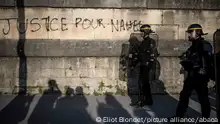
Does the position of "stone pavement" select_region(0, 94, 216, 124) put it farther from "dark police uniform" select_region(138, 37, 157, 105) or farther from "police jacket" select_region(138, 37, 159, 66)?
"police jacket" select_region(138, 37, 159, 66)

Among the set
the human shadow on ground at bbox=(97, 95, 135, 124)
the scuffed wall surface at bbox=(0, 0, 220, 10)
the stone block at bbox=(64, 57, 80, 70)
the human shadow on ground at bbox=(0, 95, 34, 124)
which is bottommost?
the human shadow on ground at bbox=(97, 95, 135, 124)

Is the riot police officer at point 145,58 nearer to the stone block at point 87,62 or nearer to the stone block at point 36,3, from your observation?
the stone block at point 87,62

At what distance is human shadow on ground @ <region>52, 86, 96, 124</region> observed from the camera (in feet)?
16.5

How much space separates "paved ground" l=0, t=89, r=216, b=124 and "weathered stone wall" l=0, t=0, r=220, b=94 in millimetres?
545

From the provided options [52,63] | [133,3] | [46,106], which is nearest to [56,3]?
[52,63]

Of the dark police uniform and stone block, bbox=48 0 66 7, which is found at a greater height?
stone block, bbox=48 0 66 7

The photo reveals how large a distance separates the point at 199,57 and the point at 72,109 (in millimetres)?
3165

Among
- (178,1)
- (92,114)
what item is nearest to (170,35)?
(178,1)

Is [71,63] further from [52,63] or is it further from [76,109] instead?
[76,109]

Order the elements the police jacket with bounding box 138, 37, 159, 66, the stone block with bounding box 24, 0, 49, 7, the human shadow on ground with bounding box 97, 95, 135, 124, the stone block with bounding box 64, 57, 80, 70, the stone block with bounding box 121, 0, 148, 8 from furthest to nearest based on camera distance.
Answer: the stone block with bounding box 121, 0, 148, 8, the stone block with bounding box 64, 57, 80, 70, the stone block with bounding box 24, 0, 49, 7, the police jacket with bounding box 138, 37, 159, 66, the human shadow on ground with bounding box 97, 95, 135, 124

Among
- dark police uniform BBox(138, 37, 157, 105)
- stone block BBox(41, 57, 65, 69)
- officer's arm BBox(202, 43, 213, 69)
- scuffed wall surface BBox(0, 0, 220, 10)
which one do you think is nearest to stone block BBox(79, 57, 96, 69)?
stone block BBox(41, 57, 65, 69)

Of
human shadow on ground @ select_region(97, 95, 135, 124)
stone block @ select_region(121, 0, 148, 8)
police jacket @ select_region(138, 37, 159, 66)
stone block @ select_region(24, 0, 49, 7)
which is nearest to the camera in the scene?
human shadow on ground @ select_region(97, 95, 135, 124)

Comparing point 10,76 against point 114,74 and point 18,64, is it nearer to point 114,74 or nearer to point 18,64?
point 18,64

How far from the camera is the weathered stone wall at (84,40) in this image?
23.6 feet
